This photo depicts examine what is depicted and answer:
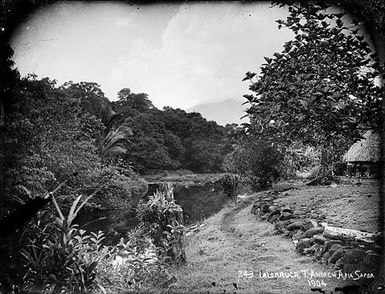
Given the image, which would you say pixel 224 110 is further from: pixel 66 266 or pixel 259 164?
pixel 259 164

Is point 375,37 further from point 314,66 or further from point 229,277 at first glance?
point 229,277

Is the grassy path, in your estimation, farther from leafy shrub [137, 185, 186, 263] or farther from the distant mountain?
the distant mountain

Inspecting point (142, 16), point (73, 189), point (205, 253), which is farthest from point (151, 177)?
point (142, 16)

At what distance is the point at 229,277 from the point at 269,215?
271 centimetres

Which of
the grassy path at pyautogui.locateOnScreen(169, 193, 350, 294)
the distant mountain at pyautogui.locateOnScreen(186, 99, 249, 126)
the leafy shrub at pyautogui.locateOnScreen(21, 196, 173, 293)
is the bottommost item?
the grassy path at pyautogui.locateOnScreen(169, 193, 350, 294)

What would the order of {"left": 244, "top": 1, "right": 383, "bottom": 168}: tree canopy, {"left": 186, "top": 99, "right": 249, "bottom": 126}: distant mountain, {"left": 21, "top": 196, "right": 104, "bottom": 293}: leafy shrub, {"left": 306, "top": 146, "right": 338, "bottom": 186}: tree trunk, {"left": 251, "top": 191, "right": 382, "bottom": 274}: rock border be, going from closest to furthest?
{"left": 244, "top": 1, "right": 383, "bottom": 168}: tree canopy, {"left": 21, "top": 196, "right": 104, "bottom": 293}: leafy shrub, {"left": 251, "top": 191, "right": 382, "bottom": 274}: rock border, {"left": 186, "top": 99, "right": 249, "bottom": 126}: distant mountain, {"left": 306, "top": 146, "right": 338, "bottom": 186}: tree trunk

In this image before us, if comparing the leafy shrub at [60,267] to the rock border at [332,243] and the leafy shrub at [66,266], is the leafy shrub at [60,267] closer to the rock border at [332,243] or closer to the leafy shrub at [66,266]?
the leafy shrub at [66,266]

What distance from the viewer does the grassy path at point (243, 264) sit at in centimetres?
256

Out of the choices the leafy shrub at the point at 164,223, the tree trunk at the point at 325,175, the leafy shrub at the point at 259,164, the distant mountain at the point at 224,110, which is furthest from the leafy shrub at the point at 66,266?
the tree trunk at the point at 325,175

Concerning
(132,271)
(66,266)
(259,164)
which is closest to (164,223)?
(132,271)

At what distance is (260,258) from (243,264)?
9.1 inches

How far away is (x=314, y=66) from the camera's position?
7.62 feet

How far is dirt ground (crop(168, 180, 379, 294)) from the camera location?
2.55m

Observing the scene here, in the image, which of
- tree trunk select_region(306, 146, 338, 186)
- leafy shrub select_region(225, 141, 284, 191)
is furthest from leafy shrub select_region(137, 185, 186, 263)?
tree trunk select_region(306, 146, 338, 186)
